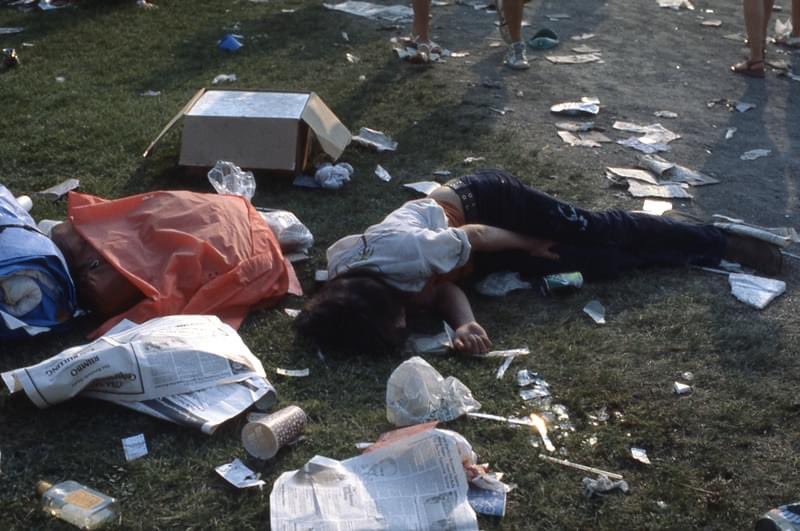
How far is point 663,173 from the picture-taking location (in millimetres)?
4598

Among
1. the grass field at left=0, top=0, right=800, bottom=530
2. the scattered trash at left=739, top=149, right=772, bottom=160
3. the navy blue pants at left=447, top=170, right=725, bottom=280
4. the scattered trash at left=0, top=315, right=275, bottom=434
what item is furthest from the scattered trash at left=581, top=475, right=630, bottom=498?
the scattered trash at left=739, top=149, right=772, bottom=160

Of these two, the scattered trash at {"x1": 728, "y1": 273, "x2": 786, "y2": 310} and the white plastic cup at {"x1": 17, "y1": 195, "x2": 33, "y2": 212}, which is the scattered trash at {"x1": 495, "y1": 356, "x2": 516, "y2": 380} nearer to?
the scattered trash at {"x1": 728, "y1": 273, "x2": 786, "y2": 310}

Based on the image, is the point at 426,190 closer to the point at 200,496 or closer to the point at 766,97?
the point at 200,496

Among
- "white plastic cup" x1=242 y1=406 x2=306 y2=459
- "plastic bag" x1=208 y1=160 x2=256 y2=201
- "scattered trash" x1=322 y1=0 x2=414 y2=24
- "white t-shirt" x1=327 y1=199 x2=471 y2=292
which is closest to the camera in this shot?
"white plastic cup" x1=242 y1=406 x2=306 y2=459

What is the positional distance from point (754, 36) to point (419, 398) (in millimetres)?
4719

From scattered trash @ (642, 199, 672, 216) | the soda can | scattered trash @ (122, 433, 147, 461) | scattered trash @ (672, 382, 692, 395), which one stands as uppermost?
scattered trash @ (122, 433, 147, 461)

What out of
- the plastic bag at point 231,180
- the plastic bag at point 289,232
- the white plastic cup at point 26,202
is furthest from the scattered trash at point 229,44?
the plastic bag at point 289,232

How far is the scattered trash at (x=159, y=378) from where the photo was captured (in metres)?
2.59

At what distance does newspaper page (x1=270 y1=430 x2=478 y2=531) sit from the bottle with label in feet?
1.35

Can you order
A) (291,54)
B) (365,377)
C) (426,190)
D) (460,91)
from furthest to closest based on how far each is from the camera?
(291,54) < (460,91) < (426,190) < (365,377)

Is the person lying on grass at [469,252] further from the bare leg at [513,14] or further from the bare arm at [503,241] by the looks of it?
the bare leg at [513,14]

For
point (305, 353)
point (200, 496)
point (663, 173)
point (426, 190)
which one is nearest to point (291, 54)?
point (426, 190)

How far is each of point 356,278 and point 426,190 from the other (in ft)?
4.48

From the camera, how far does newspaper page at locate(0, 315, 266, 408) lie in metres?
2.60
